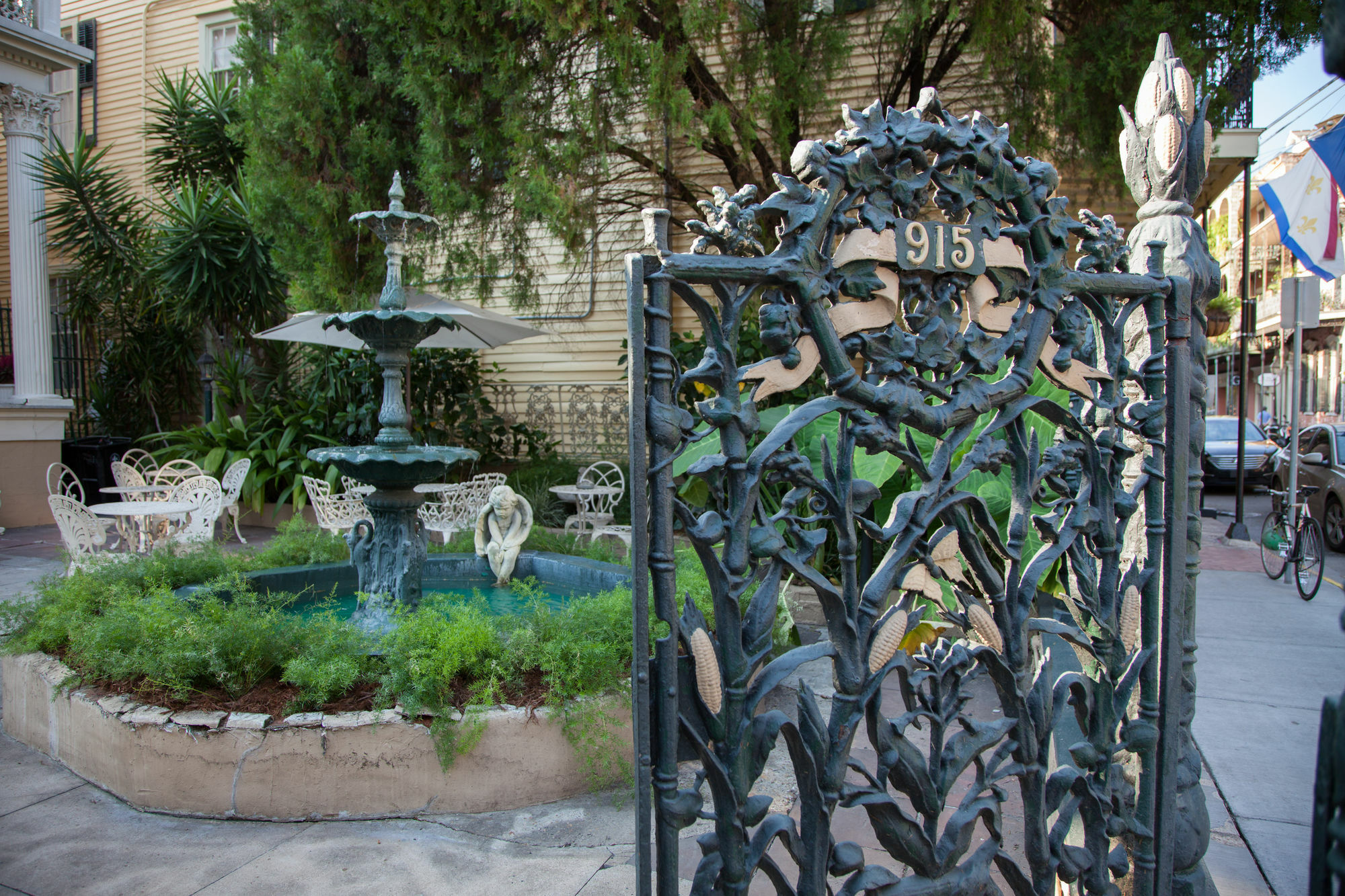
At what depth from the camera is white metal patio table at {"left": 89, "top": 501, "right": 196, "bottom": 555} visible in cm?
713

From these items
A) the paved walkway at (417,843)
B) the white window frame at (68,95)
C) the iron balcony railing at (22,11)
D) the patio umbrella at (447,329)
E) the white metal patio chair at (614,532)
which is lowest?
the paved walkway at (417,843)

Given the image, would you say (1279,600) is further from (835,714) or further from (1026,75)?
(835,714)

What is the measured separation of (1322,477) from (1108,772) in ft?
37.2

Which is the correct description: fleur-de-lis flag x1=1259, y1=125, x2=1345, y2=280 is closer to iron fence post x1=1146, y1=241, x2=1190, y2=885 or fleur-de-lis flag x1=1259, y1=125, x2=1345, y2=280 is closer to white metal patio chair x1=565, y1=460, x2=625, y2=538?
white metal patio chair x1=565, y1=460, x2=625, y2=538

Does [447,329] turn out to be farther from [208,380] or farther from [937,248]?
[937,248]

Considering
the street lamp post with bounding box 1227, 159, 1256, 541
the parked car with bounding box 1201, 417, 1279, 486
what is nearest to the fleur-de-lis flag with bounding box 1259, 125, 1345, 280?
the street lamp post with bounding box 1227, 159, 1256, 541

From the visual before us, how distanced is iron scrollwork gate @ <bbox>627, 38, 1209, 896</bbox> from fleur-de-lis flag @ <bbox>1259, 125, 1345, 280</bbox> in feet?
32.6

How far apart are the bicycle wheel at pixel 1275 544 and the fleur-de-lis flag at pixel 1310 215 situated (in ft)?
11.0

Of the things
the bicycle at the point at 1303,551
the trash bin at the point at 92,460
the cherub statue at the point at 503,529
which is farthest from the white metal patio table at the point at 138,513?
the bicycle at the point at 1303,551

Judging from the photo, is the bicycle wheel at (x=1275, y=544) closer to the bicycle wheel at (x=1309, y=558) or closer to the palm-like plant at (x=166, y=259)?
the bicycle wheel at (x=1309, y=558)

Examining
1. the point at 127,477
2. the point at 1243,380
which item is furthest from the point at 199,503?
the point at 1243,380

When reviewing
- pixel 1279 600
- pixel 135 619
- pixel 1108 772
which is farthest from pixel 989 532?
pixel 1279 600

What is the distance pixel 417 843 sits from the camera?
3375 millimetres

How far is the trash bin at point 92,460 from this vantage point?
12867mm
